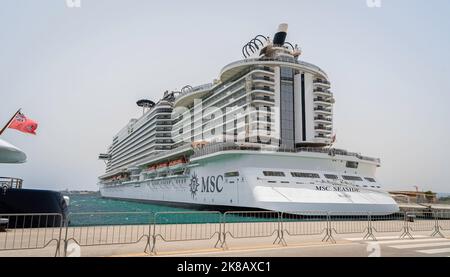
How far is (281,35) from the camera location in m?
45.6

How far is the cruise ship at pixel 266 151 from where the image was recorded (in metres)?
28.9

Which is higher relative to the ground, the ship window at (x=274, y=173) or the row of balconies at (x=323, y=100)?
the row of balconies at (x=323, y=100)

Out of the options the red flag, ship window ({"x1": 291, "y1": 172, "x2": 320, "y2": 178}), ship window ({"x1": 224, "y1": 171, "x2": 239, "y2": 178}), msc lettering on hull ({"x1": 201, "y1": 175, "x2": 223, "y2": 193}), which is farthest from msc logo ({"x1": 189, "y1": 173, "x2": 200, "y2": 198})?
the red flag

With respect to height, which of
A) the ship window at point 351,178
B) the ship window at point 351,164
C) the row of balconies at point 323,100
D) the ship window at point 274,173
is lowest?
the ship window at point 351,178

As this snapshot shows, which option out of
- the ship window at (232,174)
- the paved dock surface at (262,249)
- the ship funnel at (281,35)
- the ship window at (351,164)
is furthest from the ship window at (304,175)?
the ship funnel at (281,35)

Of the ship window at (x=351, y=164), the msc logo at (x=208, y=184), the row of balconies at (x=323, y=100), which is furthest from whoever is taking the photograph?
the row of balconies at (x=323, y=100)

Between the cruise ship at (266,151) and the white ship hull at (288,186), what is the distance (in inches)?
3.4

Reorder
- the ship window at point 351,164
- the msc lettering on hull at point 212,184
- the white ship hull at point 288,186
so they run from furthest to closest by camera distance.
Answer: the msc lettering on hull at point 212,184
the ship window at point 351,164
the white ship hull at point 288,186

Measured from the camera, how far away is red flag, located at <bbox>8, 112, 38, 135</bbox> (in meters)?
16.8

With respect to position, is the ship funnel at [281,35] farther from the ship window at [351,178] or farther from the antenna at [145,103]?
the antenna at [145,103]

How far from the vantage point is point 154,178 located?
56719 mm

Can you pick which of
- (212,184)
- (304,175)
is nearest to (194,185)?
(212,184)

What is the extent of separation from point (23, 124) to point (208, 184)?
23.0 m

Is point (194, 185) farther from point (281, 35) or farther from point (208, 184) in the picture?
point (281, 35)
